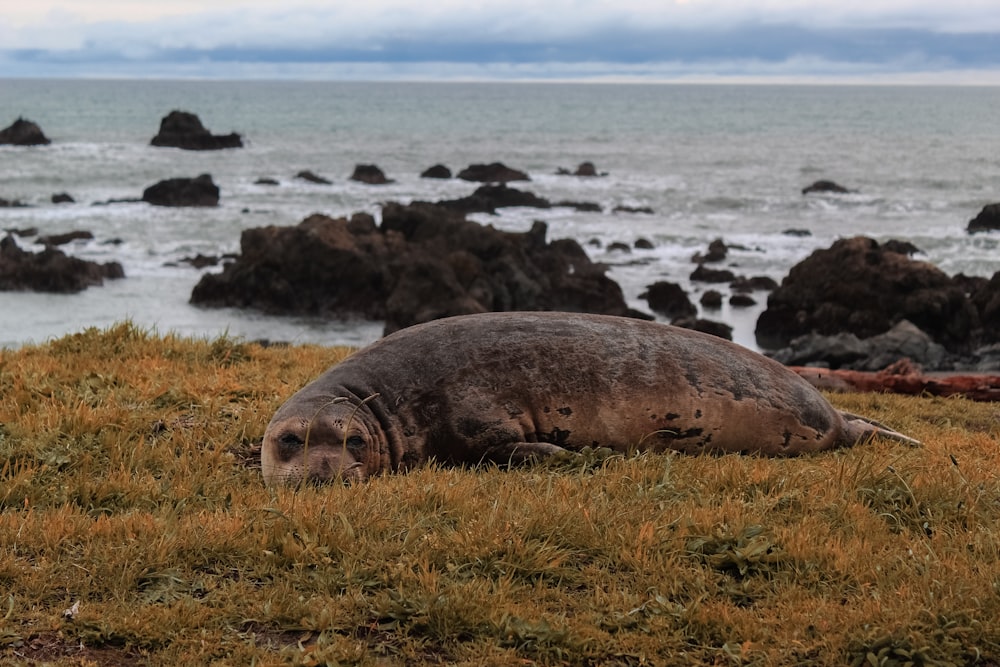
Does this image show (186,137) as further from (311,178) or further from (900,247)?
(900,247)

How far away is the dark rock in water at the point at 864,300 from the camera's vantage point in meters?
27.4

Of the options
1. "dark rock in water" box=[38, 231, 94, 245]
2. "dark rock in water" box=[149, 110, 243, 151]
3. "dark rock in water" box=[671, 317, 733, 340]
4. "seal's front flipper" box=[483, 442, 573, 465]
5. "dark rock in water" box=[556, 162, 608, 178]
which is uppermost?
"seal's front flipper" box=[483, 442, 573, 465]

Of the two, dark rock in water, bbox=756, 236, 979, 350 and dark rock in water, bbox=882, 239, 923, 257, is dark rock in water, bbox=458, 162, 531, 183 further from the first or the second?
dark rock in water, bbox=756, 236, 979, 350

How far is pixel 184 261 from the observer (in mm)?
38188

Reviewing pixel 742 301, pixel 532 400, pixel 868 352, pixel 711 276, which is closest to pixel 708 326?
pixel 868 352

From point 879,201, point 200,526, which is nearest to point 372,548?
point 200,526

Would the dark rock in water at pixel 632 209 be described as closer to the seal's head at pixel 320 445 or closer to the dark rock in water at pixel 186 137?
the dark rock in water at pixel 186 137

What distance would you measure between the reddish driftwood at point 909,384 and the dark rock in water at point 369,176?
56744 millimetres

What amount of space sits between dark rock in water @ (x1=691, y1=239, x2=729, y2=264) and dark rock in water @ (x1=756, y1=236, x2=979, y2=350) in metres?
9.22

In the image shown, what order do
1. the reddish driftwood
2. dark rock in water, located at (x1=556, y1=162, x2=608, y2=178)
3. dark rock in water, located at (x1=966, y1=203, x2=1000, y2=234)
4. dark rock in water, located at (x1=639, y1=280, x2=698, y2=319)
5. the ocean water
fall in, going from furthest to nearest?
dark rock in water, located at (x1=556, y1=162, x2=608, y2=178) < dark rock in water, located at (x1=966, y1=203, x2=1000, y2=234) < the ocean water < dark rock in water, located at (x1=639, y1=280, x2=698, y2=319) < the reddish driftwood

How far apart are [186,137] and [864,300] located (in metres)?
69.8

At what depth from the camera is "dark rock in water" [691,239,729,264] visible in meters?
39.6

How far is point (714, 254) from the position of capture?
40094 mm

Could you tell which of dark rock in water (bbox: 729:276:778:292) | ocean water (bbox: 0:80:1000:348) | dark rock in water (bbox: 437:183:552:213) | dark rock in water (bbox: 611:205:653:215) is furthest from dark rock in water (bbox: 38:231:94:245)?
dark rock in water (bbox: 611:205:653:215)
